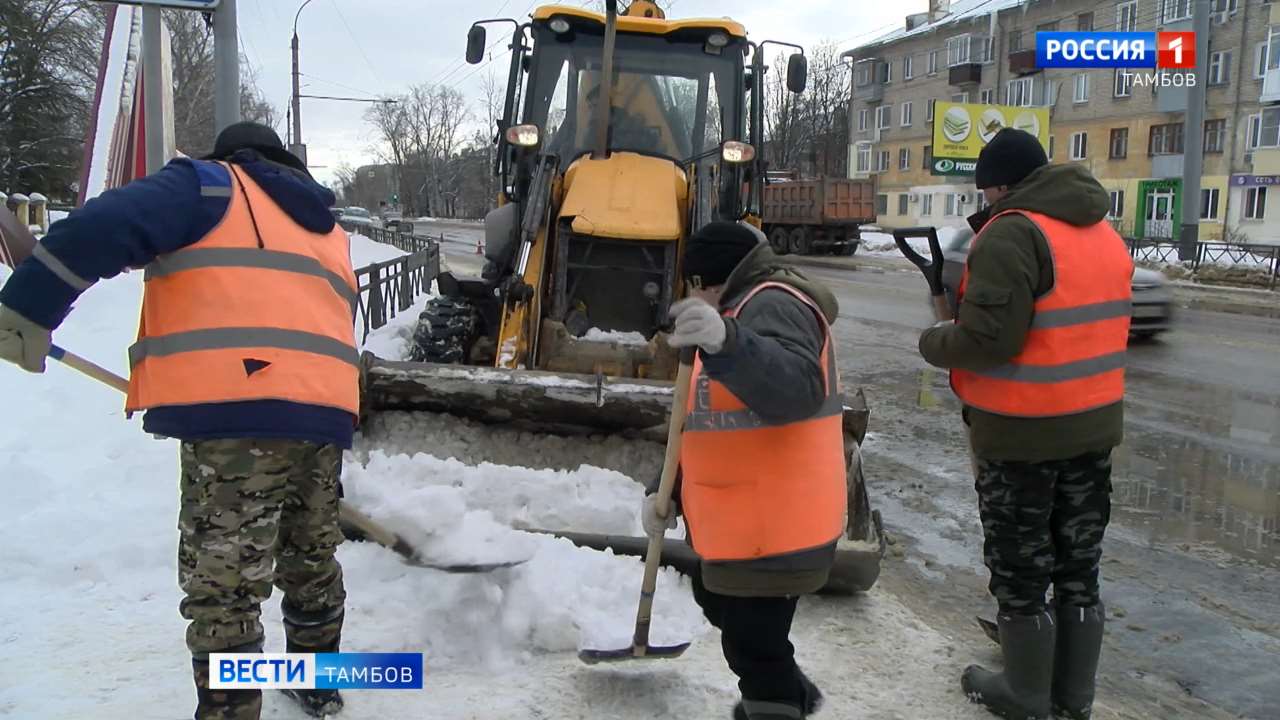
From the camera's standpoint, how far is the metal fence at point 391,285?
10.2 meters

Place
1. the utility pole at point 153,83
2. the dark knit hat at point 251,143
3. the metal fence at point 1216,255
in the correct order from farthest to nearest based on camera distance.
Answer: the metal fence at point 1216,255 < the utility pole at point 153,83 < the dark knit hat at point 251,143

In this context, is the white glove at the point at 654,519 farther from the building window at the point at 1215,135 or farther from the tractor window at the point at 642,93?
the building window at the point at 1215,135

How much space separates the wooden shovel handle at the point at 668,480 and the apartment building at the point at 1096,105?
35.0 m

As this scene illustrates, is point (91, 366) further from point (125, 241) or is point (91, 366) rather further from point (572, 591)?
point (572, 591)

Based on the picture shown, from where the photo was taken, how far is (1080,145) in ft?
135

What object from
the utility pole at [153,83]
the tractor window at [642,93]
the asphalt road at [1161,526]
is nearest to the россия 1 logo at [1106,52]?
the asphalt road at [1161,526]

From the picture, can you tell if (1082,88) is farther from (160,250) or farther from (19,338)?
(19,338)

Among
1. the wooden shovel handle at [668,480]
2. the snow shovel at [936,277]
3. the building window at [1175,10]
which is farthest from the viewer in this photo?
the building window at [1175,10]

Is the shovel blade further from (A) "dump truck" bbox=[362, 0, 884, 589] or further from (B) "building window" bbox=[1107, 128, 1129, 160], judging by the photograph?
(B) "building window" bbox=[1107, 128, 1129, 160]

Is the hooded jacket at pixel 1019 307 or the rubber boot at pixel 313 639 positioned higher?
the hooded jacket at pixel 1019 307

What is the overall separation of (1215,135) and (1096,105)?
563cm

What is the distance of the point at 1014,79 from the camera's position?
44.5 meters

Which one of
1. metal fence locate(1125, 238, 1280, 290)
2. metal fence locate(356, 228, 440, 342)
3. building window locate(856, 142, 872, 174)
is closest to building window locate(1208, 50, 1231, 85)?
metal fence locate(1125, 238, 1280, 290)

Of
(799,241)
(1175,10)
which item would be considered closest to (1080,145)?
(1175,10)
